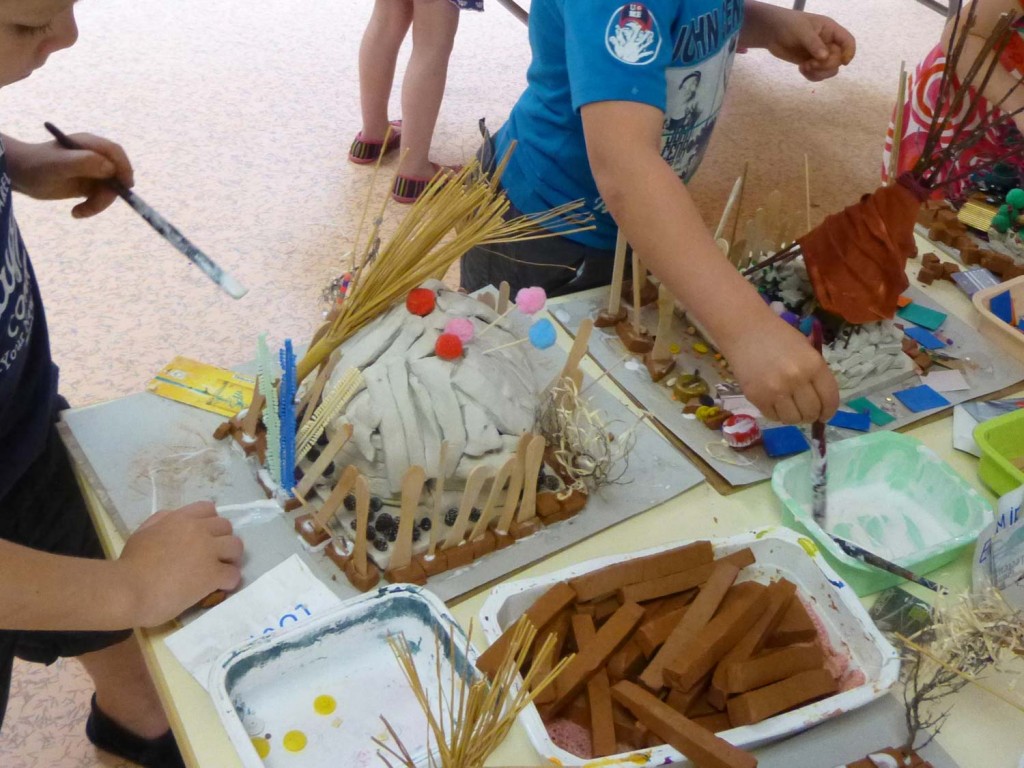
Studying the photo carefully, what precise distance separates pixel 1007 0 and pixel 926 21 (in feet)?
8.25

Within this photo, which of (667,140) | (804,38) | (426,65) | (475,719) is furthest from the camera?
(426,65)

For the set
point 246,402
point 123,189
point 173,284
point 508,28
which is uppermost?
point 123,189

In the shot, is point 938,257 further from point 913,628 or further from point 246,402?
point 246,402

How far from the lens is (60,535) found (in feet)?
3.59

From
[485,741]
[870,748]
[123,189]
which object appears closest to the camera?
[485,741]

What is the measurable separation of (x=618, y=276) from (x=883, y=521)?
0.45 m

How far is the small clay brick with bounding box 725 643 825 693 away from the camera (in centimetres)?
80

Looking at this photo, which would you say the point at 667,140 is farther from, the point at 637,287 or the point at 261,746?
the point at 261,746

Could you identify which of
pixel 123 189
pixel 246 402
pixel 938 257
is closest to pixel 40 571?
pixel 246 402

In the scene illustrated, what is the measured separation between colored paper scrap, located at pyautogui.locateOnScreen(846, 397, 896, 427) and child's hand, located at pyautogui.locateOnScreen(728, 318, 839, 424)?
0.73 ft

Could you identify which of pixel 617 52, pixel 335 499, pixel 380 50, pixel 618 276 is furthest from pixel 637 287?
pixel 380 50

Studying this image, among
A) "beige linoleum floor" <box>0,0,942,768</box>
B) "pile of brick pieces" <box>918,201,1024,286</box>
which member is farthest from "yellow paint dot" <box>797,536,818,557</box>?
"beige linoleum floor" <box>0,0,942,768</box>

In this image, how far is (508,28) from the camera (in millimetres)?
3533

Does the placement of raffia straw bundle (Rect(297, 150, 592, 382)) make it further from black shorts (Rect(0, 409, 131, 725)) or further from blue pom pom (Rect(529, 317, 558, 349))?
black shorts (Rect(0, 409, 131, 725))
